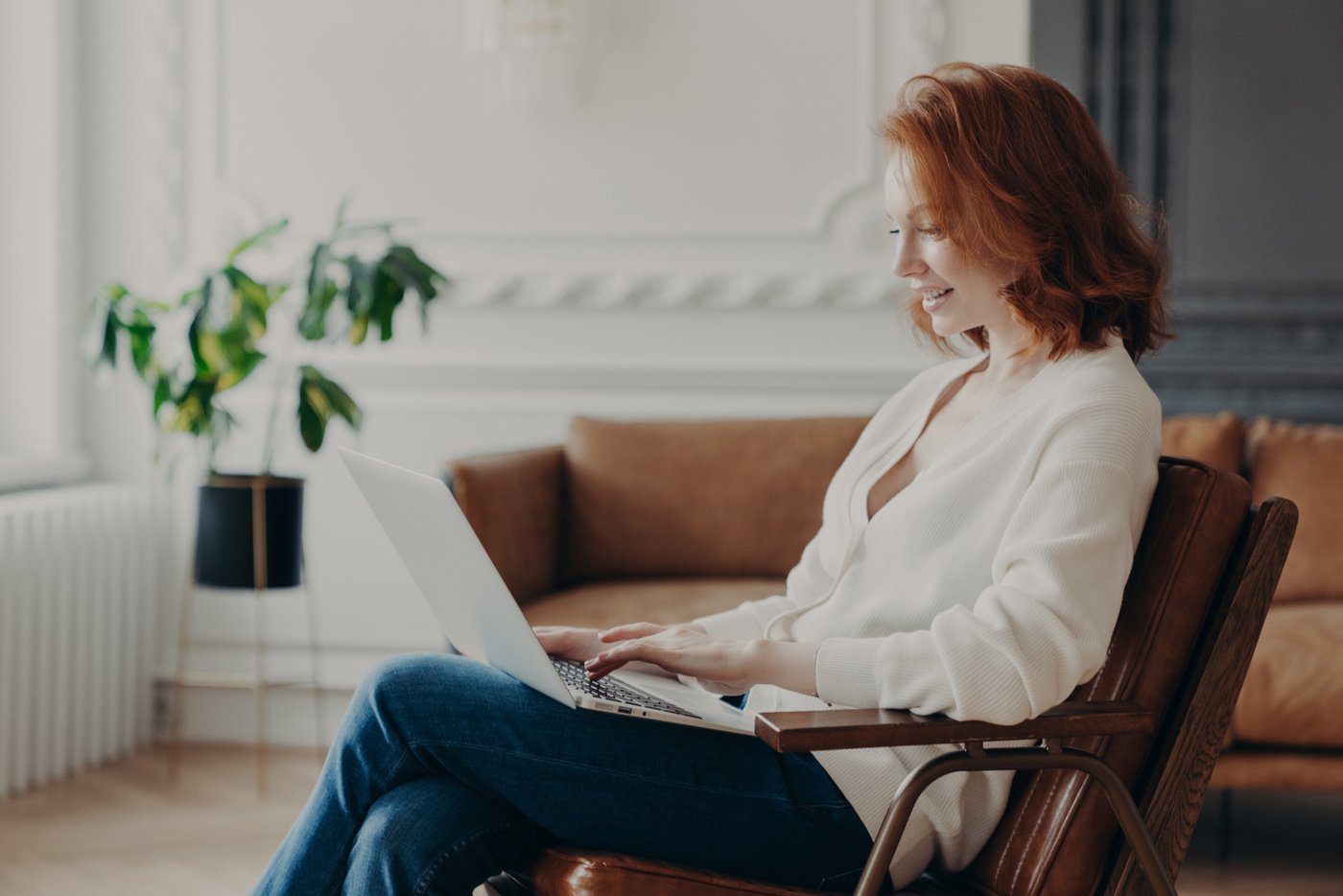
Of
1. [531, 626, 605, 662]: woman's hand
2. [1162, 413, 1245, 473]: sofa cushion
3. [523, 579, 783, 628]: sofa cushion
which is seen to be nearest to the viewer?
[531, 626, 605, 662]: woman's hand

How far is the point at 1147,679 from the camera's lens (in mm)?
1253

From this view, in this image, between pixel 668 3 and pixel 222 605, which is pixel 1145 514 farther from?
pixel 222 605

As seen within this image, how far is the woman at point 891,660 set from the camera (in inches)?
48.8

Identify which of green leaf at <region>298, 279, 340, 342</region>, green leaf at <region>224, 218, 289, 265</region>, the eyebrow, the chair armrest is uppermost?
the eyebrow

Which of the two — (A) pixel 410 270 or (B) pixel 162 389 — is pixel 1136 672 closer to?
(A) pixel 410 270

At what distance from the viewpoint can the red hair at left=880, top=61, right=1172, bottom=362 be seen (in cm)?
129

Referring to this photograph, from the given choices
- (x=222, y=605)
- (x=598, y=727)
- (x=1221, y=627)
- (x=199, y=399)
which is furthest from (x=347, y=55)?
(x=1221, y=627)

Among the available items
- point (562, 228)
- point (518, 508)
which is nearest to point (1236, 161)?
point (562, 228)

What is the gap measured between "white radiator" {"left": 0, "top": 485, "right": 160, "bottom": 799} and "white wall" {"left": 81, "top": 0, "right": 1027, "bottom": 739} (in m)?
0.15

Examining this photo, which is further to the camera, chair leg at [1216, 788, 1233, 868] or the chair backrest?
chair leg at [1216, 788, 1233, 868]

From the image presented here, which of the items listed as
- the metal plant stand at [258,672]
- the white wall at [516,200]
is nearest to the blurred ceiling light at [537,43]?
the white wall at [516,200]

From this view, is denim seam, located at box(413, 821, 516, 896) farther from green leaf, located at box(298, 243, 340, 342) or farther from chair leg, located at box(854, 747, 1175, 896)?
green leaf, located at box(298, 243, 340, 342)

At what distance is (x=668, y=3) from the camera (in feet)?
10.3

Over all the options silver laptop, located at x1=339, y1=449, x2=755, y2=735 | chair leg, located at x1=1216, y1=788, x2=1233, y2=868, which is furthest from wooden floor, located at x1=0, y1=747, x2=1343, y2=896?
silver laptop, located at x1=339, y1=449, x2=755, y2=735
